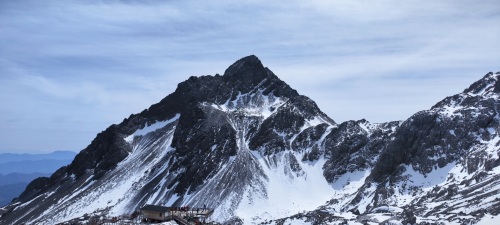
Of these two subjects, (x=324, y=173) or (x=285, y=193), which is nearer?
(x=285, y=193)

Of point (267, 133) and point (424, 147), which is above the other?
point (267, 133)

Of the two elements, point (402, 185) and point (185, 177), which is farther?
point (185, 177)

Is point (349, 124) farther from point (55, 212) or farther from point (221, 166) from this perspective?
point (55, 212)

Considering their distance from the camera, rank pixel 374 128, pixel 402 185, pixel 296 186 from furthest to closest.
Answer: pixel 374 128, pixel 296 186, pixel 402 185

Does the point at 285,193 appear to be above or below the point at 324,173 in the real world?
below

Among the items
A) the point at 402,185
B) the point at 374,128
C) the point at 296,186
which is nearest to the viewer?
the point at 402,185

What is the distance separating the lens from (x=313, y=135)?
197625 millimetres

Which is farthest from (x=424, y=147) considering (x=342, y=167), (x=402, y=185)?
(x=342, y=167)

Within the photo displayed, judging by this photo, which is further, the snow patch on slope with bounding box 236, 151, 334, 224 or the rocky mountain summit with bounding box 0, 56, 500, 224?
the snow patch on slope with bounding box 236, 151, 334, 224

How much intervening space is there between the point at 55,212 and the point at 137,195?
29707mm

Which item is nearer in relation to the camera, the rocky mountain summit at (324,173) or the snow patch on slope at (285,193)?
the rocky mountain summit at (324,173)

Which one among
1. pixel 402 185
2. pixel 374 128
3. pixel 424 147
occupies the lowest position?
pixel 402 185

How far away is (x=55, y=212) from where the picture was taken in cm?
18125

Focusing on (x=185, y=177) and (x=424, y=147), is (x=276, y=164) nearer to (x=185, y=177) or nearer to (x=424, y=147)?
(x=185, y=177)
